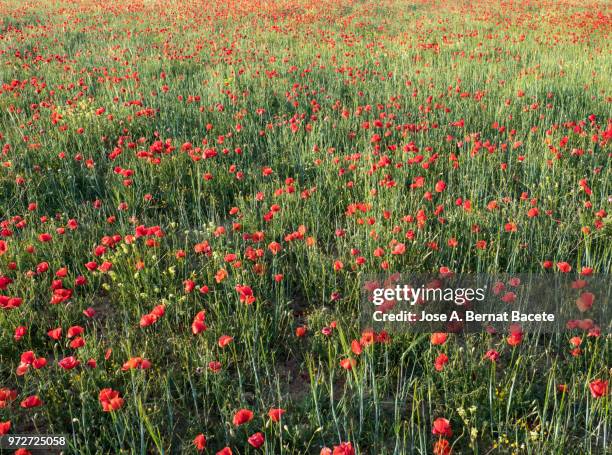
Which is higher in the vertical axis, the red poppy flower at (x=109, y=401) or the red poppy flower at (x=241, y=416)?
the red poppy flower at (x=109, y=401)

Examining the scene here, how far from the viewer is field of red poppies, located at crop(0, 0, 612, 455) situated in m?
2.13

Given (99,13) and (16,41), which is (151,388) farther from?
(99,13)

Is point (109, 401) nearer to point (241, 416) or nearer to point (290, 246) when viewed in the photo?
point (241, 416)

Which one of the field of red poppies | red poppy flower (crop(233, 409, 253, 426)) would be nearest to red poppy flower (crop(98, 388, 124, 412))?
the field of red poppies

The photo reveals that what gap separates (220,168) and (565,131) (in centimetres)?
341

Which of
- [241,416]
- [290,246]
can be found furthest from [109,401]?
[290,246]

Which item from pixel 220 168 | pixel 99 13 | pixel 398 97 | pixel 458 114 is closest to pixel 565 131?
pixel 458 114

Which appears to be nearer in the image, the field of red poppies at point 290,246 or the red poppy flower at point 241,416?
the red poppy flower at point 241,416

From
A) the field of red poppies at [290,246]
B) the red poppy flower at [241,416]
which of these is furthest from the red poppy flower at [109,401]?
the red poppy flower at [241,416]

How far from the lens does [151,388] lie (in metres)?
2.35

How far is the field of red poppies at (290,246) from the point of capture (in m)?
2.13

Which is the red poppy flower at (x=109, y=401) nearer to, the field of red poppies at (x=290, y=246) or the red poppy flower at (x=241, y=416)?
the field of red poppies at (x=290, y=246)

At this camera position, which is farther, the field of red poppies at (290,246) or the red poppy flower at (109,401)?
the field of red poppies at (290,246)

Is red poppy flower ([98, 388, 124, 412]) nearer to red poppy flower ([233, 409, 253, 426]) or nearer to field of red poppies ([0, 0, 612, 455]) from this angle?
field of red poppies ([0, 0, 612, 455])
